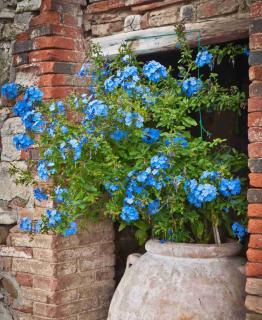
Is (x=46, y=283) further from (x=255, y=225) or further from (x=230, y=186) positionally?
(x=255, y=225)

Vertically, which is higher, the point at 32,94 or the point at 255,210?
the point at 32,94

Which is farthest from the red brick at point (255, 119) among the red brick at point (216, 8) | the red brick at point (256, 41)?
the red brick at point (216, 8)

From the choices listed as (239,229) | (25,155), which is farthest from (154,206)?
(25,155)

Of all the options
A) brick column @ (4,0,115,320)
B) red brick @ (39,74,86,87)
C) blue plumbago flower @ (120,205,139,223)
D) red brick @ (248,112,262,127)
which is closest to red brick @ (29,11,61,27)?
brick column @ (4,0,115,320)

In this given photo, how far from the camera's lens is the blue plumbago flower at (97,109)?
3.44 metres

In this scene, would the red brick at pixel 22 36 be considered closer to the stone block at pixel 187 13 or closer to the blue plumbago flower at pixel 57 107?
the blue plumbago flower at pixel 57 107

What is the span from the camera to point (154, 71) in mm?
3531

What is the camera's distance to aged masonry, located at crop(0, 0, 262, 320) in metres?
3.92

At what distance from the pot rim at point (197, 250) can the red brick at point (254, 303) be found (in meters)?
0.42

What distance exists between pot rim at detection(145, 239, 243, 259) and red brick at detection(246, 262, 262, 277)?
374 mm

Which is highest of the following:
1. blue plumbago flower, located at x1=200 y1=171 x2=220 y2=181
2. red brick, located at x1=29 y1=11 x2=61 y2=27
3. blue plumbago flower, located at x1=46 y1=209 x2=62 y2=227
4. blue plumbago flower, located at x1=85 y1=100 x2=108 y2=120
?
red brick, located at x1=29 y1=11 x2=61 y2=27

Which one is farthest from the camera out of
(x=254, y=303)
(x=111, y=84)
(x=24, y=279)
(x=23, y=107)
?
(x=24, y=279)

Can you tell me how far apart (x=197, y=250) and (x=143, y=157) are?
583 mm

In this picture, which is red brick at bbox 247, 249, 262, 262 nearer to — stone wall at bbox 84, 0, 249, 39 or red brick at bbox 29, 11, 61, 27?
stone wall at bbox 84, 0, 249, 39
